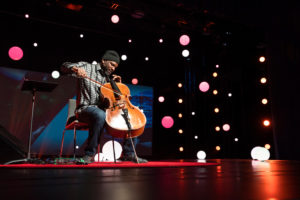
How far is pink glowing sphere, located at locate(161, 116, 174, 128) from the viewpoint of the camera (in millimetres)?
5781

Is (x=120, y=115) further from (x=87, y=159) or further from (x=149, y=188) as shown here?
(x=149, y=188)

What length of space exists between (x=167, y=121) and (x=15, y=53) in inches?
127

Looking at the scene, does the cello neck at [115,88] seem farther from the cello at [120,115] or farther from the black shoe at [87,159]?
the black shoe at [87,159]

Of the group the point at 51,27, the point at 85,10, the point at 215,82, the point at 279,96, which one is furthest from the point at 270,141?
the point at 51,27

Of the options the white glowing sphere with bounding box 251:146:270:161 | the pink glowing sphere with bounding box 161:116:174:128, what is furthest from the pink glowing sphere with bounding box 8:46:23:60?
the white glowing sphere with bounding box 251:146:270:161

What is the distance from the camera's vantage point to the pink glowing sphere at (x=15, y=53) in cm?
443

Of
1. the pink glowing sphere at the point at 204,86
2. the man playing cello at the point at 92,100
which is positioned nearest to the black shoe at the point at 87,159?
the man playing cello at the point at 92,100

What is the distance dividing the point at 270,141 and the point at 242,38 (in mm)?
1899

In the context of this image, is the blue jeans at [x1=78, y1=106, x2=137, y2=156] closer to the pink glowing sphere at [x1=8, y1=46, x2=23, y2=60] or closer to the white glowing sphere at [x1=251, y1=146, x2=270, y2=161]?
the white glowing sphere at [x1=251, y1=146, x2=270, y2=161]

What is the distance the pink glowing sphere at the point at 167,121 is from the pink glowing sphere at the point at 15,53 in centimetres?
306

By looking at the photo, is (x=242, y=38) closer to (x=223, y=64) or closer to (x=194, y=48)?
(x=223, y=64)

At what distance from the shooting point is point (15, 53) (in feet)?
14.5

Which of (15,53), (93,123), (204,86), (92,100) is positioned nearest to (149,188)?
(93,123)

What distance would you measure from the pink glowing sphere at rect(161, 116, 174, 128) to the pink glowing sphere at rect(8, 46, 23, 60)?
3.06 metres
